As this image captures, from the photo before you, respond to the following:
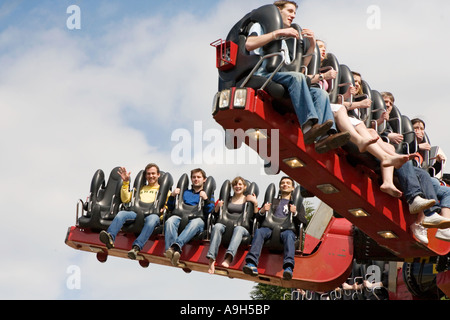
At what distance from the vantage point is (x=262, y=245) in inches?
365

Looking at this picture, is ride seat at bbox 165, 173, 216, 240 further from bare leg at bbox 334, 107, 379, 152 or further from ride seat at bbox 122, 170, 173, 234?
bare leg at bbox 334, 107, 379, 152

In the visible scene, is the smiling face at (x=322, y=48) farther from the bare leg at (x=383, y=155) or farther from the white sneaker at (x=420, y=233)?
the white sneaker at (x=420, y=233)

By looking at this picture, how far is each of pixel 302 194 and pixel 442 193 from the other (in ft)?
5.36

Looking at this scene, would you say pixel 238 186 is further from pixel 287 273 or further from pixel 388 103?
pixel 388 103

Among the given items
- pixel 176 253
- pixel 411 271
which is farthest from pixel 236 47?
pixel 411 271

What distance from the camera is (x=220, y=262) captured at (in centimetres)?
973

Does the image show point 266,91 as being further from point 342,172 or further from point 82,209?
point 82,209

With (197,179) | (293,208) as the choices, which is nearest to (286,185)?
(293,208)

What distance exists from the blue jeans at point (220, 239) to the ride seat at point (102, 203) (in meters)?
1.73

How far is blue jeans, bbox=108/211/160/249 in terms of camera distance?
9.50 m

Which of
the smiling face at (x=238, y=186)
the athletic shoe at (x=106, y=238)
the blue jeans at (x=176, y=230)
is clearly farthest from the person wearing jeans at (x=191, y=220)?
the athletic shoe at (x=106, y=238)

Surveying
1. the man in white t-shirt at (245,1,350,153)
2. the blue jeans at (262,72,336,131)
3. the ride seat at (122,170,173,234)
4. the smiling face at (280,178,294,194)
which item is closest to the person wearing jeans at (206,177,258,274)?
the smiling face at (280,178,294,194)

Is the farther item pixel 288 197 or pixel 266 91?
pixel 288 197

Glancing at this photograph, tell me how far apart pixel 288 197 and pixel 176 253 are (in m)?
1.69
